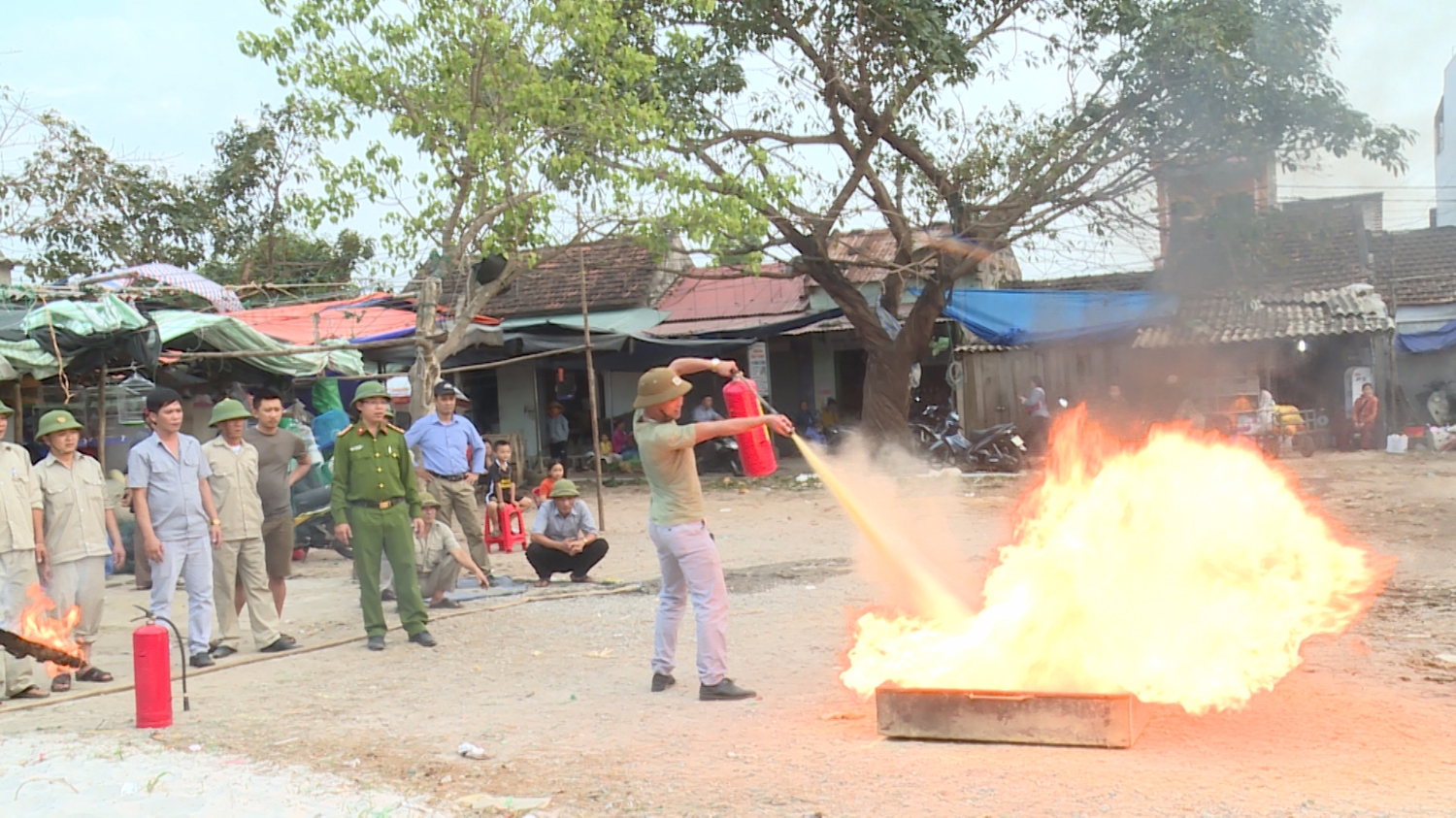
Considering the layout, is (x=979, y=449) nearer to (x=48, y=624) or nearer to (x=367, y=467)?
(x=367, y=467)

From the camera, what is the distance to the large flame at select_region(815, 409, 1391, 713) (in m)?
5.68

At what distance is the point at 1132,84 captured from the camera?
18125 mm

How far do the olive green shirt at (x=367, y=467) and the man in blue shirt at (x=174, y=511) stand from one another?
2.69 feet

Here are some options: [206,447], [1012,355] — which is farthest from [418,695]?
[1012,355]

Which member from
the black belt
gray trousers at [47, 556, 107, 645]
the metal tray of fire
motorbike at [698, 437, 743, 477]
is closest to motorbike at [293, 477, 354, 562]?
the black belt

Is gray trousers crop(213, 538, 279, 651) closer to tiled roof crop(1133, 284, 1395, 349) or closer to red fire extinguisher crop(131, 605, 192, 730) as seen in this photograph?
red fire extinguisher crop(131, 605, 192, 730)

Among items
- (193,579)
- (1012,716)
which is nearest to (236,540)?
(193,579)

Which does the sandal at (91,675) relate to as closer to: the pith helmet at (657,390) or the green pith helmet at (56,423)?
the green pith helmet at (56,423)

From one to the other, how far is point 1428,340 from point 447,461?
20185mm

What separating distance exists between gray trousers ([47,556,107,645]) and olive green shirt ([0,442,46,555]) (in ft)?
1.18

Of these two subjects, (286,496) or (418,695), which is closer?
(418,695)

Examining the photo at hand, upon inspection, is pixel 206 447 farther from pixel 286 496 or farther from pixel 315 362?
pixel 315 362

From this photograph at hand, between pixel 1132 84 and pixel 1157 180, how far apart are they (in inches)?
69.2

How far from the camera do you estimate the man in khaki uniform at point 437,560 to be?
9680 mm
